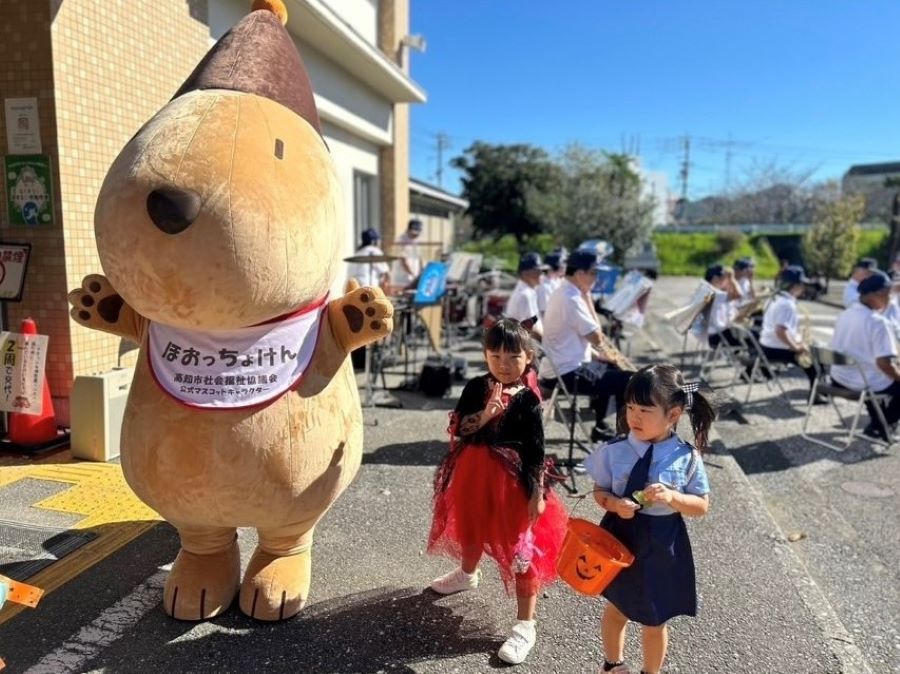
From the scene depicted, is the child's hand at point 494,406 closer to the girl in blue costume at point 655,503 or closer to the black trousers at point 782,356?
the girl in blue costume at point 655,503

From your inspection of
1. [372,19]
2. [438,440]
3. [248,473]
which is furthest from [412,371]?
[372,19]

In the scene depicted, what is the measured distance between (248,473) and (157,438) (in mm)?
390

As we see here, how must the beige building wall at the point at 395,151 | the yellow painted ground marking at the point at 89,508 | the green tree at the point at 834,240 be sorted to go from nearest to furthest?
the yellow painted ground marking at the point at 89,508
the beige building wall at the point at 395,151
the green tree at the point at 834,240

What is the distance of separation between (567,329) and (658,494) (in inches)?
141

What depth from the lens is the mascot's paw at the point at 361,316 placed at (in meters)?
2.83

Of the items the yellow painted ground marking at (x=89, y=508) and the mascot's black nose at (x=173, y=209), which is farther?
the yellow painted ground marking at (x=89, y=508)

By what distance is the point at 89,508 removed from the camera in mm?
4168

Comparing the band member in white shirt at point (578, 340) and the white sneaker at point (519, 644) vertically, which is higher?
the band member in white shirt at point (578, 340)

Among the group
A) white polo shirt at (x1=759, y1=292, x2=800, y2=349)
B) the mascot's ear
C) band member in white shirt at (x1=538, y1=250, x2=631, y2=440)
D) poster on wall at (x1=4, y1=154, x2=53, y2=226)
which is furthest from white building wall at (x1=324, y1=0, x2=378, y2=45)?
the mascot's ear

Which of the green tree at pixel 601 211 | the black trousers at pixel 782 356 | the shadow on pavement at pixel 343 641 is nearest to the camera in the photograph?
the shadow on pavement at pixel 343 641

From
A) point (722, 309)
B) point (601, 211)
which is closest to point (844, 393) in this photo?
point (722, 309)

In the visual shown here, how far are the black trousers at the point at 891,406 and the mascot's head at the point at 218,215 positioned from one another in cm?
602

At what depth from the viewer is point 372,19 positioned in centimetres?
1247

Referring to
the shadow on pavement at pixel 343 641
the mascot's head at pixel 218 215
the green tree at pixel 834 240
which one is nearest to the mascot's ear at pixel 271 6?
the mascot's head at pixel 218 215
